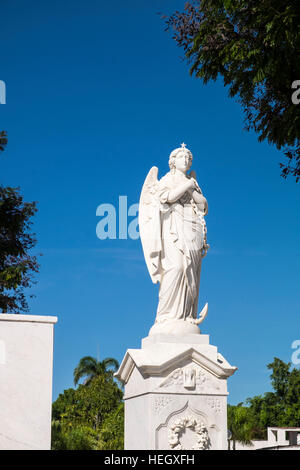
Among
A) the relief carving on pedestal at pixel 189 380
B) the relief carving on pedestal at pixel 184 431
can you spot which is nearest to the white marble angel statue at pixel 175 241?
the relief carving on pedestal at pixel 189 380

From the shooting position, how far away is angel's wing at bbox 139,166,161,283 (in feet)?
30.3

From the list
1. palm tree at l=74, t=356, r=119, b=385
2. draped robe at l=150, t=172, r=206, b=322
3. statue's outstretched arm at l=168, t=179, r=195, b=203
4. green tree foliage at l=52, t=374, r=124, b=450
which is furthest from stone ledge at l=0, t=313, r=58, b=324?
palm tree at l=74, t=356, r=119, b=385

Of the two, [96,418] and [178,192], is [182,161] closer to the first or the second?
[178,192]

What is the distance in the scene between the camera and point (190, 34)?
9.24m

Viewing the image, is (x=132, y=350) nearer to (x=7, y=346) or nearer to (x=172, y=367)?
(x=172, y=367)

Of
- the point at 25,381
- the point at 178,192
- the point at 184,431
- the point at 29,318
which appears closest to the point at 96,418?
the point at 184,431

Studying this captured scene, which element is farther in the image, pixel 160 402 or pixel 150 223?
pixel 150 223

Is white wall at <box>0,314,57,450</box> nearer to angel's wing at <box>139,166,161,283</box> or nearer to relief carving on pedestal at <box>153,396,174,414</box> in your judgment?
relief carving on pedestal at <box>153,396,174,414</box>

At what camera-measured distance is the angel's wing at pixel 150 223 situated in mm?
9227

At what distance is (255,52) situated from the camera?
799cm

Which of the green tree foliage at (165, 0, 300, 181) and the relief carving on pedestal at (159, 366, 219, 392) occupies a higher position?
the green tree foliage at (165, 0, 300, 181)

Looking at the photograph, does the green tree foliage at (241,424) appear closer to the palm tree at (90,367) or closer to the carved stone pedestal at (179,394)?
the palm tree at (90,367)

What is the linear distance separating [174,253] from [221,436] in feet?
8.40

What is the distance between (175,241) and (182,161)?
1.26m
